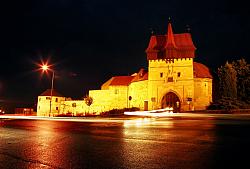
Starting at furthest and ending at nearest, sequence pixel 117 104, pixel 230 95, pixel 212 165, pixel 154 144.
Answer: pixel 117 104 → pixel 230 95 → pixel 154 144 → pixel 212 165

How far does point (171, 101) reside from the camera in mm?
47062

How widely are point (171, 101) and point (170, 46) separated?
10.5 meters

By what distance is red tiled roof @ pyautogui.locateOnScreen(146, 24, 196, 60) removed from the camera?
46.5m

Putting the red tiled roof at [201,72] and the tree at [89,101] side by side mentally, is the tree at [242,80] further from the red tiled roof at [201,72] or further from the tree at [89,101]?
the tree at [89,101]

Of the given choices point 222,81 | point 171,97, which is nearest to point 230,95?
point 222,81

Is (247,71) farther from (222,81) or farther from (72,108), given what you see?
(72,108)

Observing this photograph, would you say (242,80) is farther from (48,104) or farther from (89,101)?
(48,104)

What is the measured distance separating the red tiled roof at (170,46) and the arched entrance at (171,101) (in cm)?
730

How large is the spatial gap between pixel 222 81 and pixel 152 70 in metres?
13.0

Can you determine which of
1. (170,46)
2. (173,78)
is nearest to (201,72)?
(173,78)

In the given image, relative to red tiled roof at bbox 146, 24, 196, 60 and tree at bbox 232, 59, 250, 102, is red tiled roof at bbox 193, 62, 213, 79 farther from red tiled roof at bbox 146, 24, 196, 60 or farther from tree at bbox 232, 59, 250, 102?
tree at bbox 232, 59, 250, 102

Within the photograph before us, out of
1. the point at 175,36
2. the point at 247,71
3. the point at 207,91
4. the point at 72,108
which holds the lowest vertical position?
the point at 72,108

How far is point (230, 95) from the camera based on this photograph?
130 ft

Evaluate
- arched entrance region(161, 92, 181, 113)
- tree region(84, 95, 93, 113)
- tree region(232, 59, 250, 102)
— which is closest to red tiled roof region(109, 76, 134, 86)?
tree region(84, 95, 93, 113)
